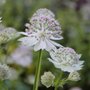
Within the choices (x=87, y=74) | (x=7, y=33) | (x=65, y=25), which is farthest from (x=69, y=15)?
(x=7, y=33)

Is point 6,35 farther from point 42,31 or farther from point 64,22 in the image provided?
point 64,22

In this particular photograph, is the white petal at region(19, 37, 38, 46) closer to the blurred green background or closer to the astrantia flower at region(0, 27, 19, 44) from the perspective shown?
the astrantia flower at region(0, 27, 19, 44)

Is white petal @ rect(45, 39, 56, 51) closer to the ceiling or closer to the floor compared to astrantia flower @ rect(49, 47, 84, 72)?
closer to the ceiling

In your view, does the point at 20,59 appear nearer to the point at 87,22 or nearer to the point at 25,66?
the point at 25,66

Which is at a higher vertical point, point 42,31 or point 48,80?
point 42,31

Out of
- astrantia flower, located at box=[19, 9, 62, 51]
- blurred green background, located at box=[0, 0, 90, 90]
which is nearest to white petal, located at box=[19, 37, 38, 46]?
astrantia flower, located at box=[19, 9, 62, 51]

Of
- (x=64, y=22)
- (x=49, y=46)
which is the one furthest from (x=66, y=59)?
(x=64, y=22)
